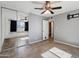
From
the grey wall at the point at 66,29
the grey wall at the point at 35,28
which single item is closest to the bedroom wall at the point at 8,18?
the grey wall at the point at 35,28

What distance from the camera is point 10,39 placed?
4766 mm

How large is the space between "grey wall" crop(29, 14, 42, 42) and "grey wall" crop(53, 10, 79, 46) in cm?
147

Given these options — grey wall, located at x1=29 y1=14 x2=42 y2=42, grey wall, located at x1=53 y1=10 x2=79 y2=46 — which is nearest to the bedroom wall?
grey wall, located at x1=29 y1=14 x2=42 y2=42

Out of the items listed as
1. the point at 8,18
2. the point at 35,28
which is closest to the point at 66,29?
the point at 35,28

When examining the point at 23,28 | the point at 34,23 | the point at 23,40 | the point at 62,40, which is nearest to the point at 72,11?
the point at 62,40

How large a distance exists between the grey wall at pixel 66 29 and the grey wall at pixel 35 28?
1474 millimetres

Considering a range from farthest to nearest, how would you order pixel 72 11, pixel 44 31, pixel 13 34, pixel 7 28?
pixel 44 31 → pixel 72 11 → pixel 13 34 → pixel 7 28

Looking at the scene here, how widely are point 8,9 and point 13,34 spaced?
156 centimetres

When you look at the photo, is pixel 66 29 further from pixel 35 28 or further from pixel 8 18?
pixel 8 18

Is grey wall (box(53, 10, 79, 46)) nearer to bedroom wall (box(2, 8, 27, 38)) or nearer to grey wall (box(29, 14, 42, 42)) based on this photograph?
grey wall (box(29, 14, 42, 42))

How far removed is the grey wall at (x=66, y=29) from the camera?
524 centimetres

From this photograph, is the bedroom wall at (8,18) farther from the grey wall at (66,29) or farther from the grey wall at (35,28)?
the grey wall at (66,29)

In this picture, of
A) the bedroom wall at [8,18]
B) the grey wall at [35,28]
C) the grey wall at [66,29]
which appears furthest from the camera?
the grey wall at [35,28]

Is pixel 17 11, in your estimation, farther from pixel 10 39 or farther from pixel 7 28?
pixel 10 39
